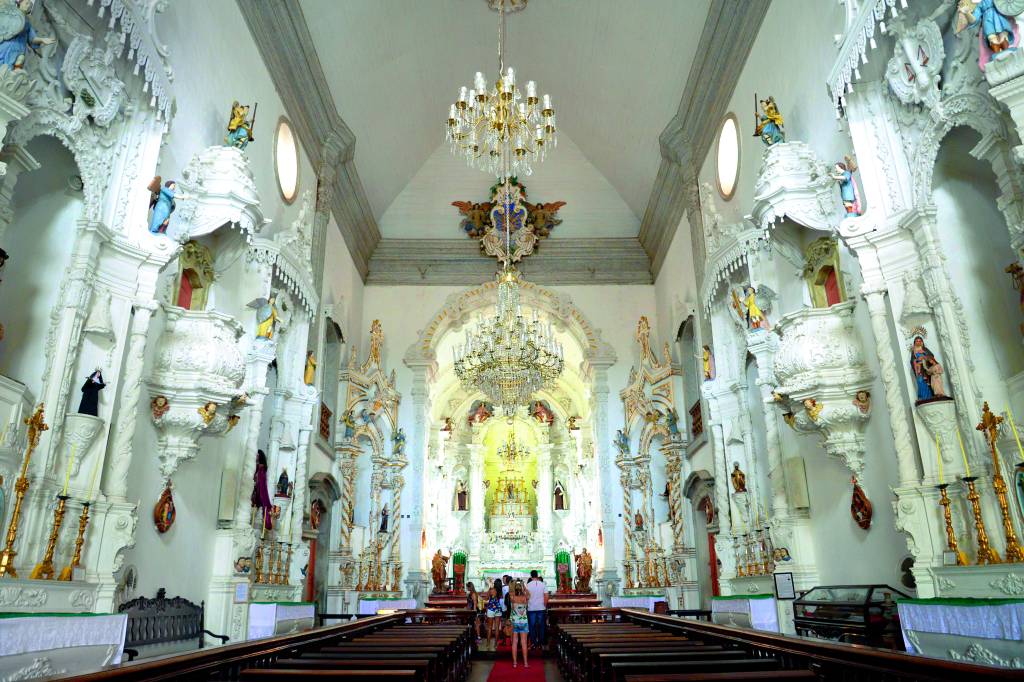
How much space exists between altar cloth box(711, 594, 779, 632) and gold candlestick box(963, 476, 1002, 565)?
12.3 ft

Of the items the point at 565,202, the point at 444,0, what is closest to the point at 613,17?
the point at 444,0

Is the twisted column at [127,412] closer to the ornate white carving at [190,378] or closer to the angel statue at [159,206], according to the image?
the angel statue at [159,206]

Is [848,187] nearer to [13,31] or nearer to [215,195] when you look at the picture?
[215,195]

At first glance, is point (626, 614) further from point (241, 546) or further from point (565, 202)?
point (565, 202)

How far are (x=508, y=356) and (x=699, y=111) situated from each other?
5.58m

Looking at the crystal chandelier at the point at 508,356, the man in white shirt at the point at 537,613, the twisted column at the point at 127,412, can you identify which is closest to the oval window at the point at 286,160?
the crystal chandelier at the point at 508,356

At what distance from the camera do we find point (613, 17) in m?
13.0

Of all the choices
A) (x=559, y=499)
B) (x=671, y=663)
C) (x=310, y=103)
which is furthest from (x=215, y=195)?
(x=559, y=499)

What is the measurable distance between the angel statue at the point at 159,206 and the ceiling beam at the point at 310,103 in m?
4.36

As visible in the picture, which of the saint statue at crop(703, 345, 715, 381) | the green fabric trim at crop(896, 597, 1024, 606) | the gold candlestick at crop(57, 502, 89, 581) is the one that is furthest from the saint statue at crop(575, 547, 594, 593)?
the gold candlestick at crop(57, 502, 89, 581)

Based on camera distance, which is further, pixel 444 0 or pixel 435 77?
pixel 435 77

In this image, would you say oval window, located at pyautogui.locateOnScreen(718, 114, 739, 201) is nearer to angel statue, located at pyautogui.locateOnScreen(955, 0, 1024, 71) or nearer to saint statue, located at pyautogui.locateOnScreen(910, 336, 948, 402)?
saint statue, located at pyautogui.locateOnScreen(910, 336, 948, 402)

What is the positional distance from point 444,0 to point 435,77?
2.03 m

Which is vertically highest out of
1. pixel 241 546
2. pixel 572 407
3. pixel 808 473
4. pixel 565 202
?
pixel 565 202
